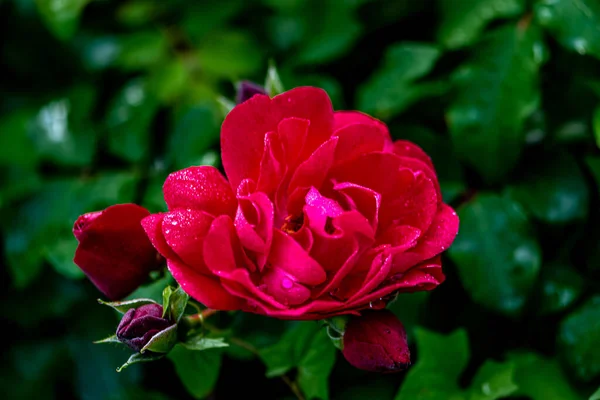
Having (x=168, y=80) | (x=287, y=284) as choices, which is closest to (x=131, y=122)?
(x=168, y=80)

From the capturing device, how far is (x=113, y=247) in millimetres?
742

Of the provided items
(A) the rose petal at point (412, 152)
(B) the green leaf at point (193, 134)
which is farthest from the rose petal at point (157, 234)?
(B) the green leaf at point (193, 134)

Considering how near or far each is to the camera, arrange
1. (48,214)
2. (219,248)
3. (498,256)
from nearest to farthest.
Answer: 1. (219,248)
2. (498,256)
3. (48,214)

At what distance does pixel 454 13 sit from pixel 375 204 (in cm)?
64

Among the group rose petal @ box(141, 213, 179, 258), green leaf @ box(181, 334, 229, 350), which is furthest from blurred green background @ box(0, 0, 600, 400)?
rose petal @ box(141, 213, 179, 258)

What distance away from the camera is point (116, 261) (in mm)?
750

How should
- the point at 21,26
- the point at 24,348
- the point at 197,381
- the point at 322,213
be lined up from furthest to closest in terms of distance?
the point at 21,26
the point at 24,348
the point at 197,381
the point at 322,213

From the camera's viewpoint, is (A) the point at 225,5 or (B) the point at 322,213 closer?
(B) the point at 322,213

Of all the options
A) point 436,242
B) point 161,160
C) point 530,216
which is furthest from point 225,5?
point 436,242

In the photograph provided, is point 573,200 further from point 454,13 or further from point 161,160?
point 161,160

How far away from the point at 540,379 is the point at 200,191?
0.62m

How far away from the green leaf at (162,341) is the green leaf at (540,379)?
56 cm

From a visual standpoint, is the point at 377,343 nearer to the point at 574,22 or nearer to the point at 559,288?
the point at 559,288

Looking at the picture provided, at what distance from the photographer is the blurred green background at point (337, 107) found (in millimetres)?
984
